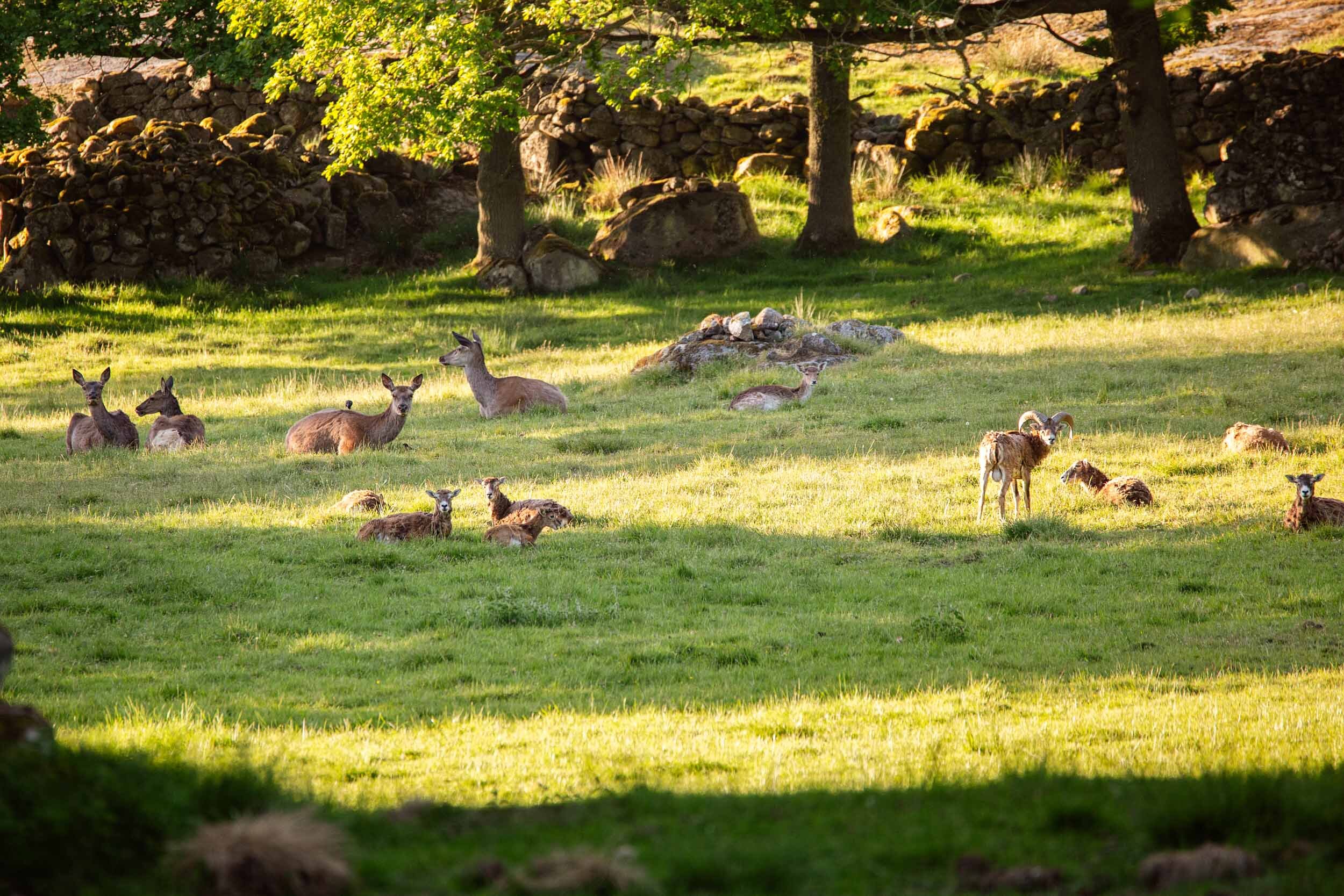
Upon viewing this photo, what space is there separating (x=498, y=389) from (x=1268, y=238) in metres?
15.6

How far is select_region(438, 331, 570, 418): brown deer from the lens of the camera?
18.2 m

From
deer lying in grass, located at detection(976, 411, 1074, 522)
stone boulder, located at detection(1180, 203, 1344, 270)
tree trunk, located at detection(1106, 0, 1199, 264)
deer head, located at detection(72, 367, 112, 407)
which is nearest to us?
deer lying in grass, located at detection(976, 411, 1074, 522)

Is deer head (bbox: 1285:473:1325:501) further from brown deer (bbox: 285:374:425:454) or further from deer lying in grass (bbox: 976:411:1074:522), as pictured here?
brown deer (bbox: 285:374:425:454)

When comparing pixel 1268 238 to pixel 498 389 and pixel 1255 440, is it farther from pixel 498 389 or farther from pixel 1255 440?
pixel 498 389

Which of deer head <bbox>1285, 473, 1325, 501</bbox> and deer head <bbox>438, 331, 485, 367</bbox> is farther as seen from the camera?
deer head <bbox>438, 331, 485, 367</bbox>

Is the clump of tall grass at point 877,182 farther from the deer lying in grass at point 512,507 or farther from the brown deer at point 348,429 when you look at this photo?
the deer lying in grass at point 512,507

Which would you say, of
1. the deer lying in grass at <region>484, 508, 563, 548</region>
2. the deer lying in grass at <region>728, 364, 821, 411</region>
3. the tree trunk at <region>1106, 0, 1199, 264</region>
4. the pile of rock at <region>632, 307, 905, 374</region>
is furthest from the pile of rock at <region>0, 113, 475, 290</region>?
the deer lying in grass at <region>484, 508, 563, 548</region>

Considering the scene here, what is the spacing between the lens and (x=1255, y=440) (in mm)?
13602

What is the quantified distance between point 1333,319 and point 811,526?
12.7m

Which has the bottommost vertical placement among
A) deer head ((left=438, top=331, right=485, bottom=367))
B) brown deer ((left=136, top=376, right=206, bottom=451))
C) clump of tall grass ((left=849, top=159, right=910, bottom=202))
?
brown deer ((left=136, top=376, right=206, bottom=451))

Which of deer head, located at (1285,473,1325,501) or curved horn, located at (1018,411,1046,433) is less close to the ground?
curved horn, located at (1018,411,1046,433)

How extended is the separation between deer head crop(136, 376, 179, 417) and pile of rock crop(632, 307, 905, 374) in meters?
7.21

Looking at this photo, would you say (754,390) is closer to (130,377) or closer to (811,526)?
(811,526)

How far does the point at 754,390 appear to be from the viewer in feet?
58.2
